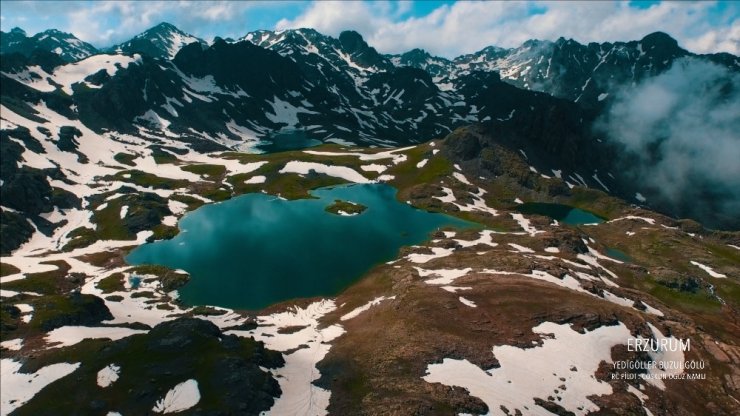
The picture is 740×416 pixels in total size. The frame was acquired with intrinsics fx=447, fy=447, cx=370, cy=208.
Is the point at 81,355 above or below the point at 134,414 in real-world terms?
above

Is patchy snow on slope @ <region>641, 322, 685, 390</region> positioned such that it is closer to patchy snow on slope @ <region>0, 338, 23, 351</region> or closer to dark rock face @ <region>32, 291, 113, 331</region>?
dark rock face @ <region>32, 291, 113, 331</region>

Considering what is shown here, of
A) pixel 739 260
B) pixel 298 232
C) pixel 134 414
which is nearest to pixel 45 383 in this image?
pixel 134 414

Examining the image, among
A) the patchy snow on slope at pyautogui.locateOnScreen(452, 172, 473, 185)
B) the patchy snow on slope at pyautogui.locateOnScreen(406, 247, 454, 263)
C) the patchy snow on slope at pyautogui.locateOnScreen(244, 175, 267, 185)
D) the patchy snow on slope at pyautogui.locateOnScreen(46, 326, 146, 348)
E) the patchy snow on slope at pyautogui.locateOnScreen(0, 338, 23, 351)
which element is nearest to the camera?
the patchy snow on slope at pyautogui.locateOnScreen(0, 338, 23, 351)

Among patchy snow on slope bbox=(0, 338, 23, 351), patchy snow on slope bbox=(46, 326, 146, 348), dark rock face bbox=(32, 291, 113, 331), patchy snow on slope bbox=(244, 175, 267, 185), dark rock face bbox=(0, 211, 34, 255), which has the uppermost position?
patchy snow on slope bbox=(244, 175, 267, 185)

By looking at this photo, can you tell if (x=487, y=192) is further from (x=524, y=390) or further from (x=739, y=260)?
(x=524, y=390)

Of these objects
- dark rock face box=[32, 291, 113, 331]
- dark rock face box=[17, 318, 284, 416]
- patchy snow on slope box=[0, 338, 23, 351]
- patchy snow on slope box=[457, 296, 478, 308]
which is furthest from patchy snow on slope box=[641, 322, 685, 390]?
patchy snow on slope box=[0, 338, 23, 351]

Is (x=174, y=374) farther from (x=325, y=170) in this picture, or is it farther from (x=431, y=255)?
(x=325, y=170)

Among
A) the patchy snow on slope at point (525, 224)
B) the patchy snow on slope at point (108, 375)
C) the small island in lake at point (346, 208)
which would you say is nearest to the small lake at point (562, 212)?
the patchy snow on slope at point (525, 224)

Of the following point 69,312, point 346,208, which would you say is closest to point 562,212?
point 346,208
